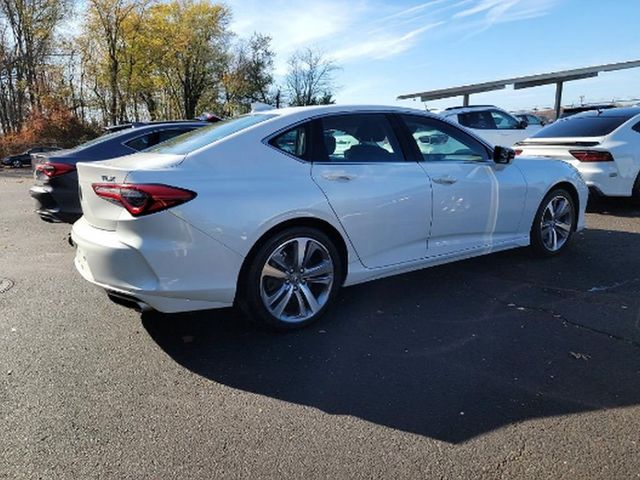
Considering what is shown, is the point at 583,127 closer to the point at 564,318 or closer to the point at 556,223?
the point at 556,223

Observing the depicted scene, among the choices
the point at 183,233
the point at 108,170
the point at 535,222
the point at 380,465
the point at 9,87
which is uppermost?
the point at 9,87

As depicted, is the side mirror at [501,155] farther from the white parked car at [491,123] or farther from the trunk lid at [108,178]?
the white parked car at [491,123]

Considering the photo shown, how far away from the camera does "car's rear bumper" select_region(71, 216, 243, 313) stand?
3455 millimetres

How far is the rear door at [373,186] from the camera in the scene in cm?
418

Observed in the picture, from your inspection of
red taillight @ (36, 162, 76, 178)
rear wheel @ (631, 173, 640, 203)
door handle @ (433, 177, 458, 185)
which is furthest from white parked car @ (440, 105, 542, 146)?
red taillight @ (36, 162, 76, 178)

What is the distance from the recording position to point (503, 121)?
1527 cm

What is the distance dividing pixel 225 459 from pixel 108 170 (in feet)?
6.71

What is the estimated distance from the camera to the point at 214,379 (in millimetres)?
3400

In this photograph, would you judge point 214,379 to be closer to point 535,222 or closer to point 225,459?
point 225,459

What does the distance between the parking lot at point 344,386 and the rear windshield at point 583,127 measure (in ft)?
14.4

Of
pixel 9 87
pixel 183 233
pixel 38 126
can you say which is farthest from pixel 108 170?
pixel 9 87

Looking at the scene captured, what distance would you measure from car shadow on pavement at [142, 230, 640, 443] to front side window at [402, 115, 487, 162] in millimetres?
1162

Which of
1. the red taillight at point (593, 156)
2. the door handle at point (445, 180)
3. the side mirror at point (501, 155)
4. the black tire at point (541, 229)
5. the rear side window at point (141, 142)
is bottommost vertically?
A: the black tire at point (541, 229)

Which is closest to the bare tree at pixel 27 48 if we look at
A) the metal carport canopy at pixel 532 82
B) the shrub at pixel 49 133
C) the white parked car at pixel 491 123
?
the shrub at pixel 49 133
